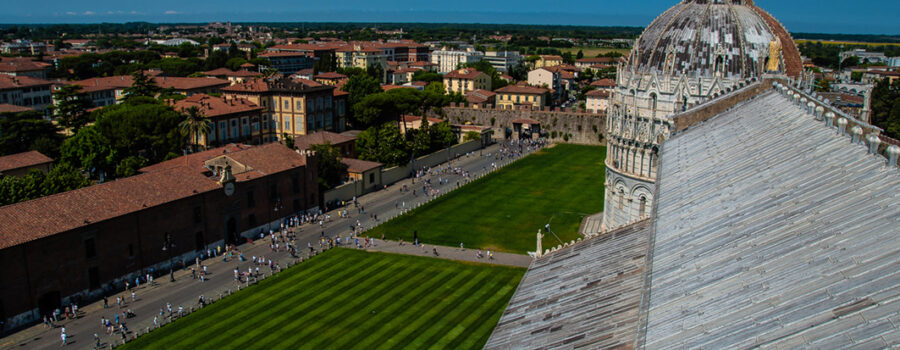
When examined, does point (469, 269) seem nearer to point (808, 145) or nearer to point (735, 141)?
point (735, 141)

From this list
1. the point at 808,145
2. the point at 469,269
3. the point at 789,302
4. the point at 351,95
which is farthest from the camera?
the point at 351,95

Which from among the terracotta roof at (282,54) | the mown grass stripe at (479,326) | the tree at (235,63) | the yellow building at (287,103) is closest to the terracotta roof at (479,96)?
the yellow building at (287,103)

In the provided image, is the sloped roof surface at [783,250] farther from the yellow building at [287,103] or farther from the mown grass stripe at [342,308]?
the yellow building at [287,103]

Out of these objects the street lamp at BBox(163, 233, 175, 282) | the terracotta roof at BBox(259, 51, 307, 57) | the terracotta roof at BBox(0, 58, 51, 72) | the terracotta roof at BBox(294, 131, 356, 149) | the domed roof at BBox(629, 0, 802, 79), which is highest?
the domed roof at BBox(629, 0, 802, 79)

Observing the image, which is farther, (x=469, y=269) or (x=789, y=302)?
(x=469, y=269)

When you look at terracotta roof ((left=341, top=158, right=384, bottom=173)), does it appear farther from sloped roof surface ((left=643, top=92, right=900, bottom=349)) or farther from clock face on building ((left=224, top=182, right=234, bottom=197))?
sloped roof surface ((left=643, top=92, right=900, bottom=349))

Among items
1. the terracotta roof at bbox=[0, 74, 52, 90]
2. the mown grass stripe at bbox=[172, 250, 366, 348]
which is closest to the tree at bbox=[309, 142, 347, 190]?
the mown grass stripe at bbox=[172, 250, 366, 348]

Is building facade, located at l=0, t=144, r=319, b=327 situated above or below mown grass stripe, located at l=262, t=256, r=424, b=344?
above

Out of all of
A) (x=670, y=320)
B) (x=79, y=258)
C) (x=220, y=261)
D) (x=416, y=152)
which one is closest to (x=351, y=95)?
(x=416, y=152)
